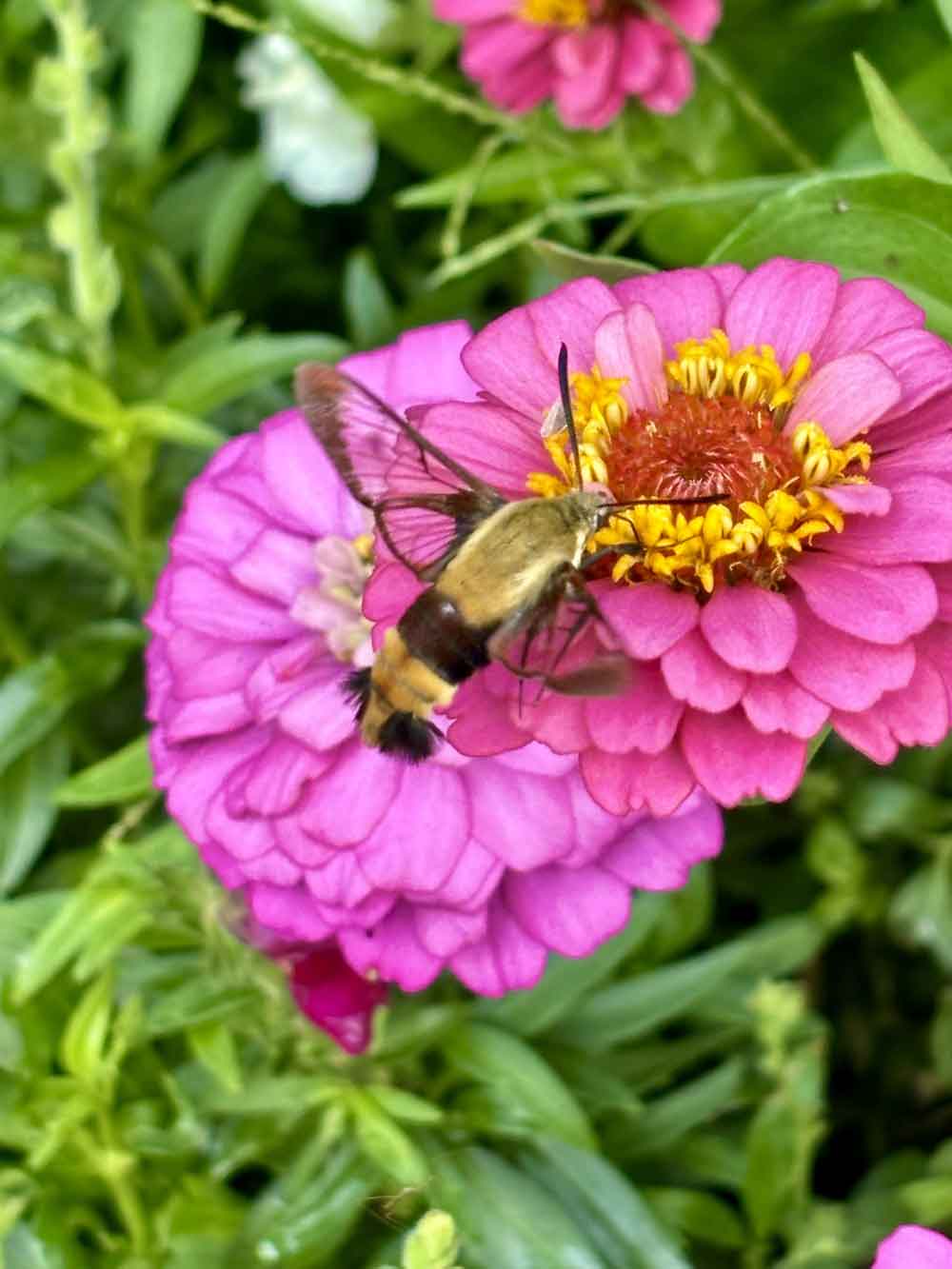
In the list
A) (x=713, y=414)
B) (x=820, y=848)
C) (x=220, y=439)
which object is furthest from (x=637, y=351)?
(x=820, y=848)

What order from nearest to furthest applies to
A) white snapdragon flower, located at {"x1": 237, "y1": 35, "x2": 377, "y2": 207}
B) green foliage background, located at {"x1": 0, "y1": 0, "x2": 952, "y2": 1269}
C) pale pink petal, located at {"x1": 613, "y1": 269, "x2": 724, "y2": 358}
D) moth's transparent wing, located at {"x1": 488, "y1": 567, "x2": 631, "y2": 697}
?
moth's transparent wing, located at {"x1": 488, "y1": 567, "x2": 631, "y2": 697} < pale pink petal, located at {"x1": 613, "y1": 269, "x2": 724, "y2": 358} < green foliage background, located at {"x1": 0, "y1": 0, "x2": 952, "y2": 1269} < white snapdragon flower, located at {"x1": 237, "y1": 35, "x2": 377, "y2": 207}

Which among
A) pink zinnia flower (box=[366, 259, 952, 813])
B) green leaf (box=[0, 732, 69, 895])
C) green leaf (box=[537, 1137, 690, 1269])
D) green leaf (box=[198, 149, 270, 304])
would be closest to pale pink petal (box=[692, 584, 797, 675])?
pink zinnia flower (box=[366, 259, 952, 813])

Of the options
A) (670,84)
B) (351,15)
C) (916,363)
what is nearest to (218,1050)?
(916,363)

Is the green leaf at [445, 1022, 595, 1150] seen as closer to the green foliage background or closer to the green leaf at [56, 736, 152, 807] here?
the green foliage background

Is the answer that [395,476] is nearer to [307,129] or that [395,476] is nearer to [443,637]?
[443,637]

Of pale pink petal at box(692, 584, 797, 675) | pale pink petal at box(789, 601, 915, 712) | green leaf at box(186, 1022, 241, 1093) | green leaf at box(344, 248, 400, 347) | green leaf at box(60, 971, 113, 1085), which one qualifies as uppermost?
pale pink petal at box(692, 584, 797, 675)

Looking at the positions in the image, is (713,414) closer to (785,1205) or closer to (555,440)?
(555,440)
